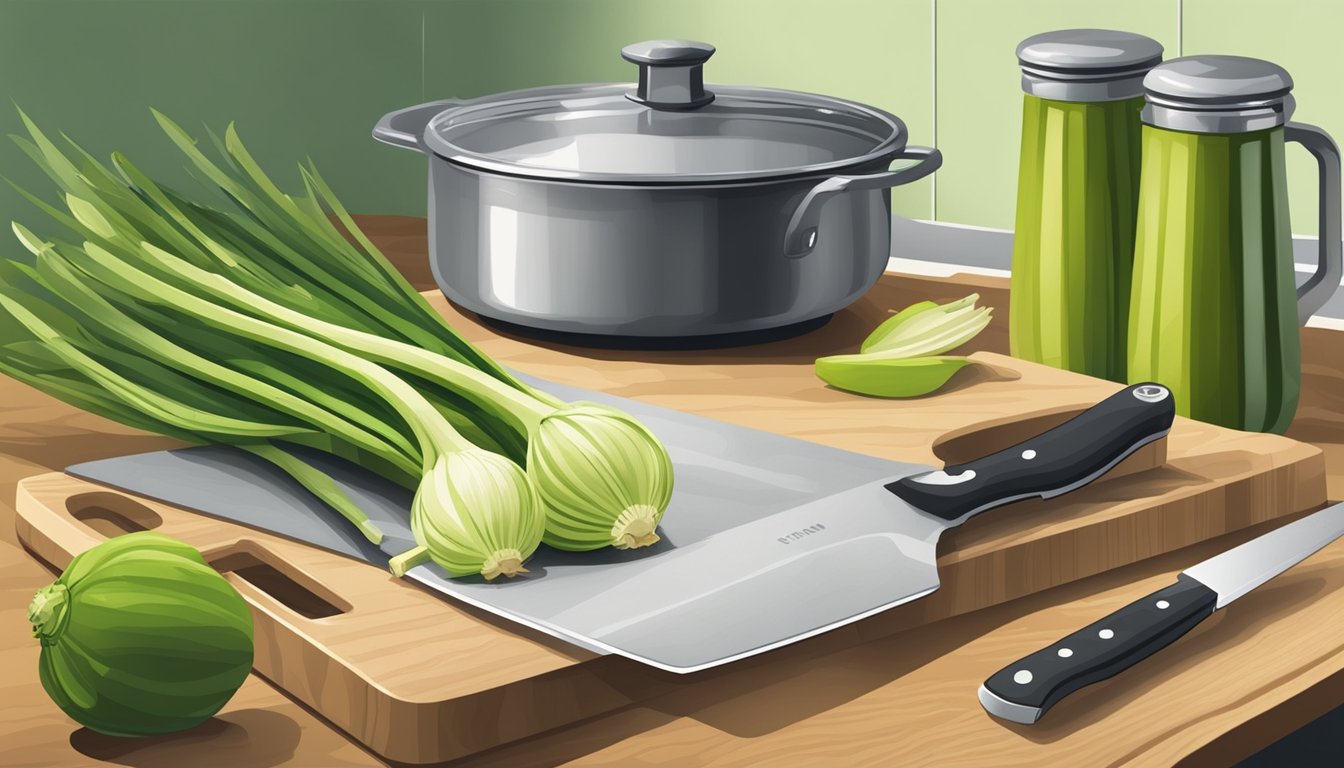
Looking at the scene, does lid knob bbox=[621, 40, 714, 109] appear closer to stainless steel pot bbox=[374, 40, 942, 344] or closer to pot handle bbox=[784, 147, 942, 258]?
stainless steel pot bbox=[374, 40, 942, 344]

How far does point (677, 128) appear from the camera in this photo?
1326mm

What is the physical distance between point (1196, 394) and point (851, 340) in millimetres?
313

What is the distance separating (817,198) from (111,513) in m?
0.52

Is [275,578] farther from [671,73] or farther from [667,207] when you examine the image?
[671,73]

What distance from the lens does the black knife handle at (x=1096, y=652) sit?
0.77 meters

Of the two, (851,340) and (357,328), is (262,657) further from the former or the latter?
(851,340)

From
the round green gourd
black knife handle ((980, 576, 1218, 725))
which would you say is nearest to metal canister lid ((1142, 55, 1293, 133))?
black knife handle ((980, 576, 1218, 725))

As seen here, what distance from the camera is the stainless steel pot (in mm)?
1161

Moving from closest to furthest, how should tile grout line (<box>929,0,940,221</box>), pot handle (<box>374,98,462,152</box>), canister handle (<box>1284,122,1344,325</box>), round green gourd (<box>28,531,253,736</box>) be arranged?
round green gourd (<box>28,531,253,736</box>) < canister handle (<box>1284,122,1344,325</box>) < pot handle (<box>374,98,462,152</box>) < tile grout line (<box>929,0,940,221</box>)

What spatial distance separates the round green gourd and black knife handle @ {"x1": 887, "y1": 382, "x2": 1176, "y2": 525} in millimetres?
396

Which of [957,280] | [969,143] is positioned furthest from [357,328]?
[969,143]

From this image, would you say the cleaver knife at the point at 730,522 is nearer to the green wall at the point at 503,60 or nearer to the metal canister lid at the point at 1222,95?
the metal canister lid at the point at 1222,95

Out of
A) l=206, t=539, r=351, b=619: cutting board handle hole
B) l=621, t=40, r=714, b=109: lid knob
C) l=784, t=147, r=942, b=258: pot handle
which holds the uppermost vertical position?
l=621, t=40, r=714, b=109: lid knob

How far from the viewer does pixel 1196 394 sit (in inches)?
44.4
